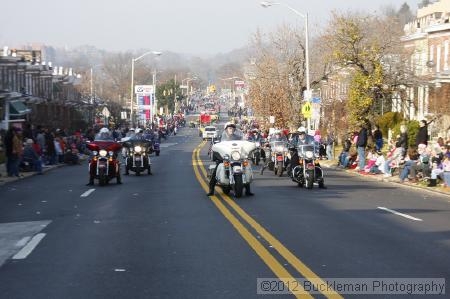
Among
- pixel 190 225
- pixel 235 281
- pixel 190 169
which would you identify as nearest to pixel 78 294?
pixel 235 281

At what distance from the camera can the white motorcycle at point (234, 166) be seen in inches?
768

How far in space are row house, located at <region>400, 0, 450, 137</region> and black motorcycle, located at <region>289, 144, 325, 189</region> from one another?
17785mm

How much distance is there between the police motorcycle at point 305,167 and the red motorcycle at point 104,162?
18.5 ft

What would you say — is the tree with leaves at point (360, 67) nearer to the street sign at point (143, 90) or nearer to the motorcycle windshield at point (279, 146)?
the motorcycle windshield at point (279, 146)

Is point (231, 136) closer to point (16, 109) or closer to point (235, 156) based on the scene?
point (235, 156)

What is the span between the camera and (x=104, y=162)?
24094 mm

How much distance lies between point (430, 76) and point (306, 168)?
2608 centimetres

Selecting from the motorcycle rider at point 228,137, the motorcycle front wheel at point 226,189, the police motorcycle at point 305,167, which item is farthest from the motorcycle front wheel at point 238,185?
the police motorcycle at point 305,167

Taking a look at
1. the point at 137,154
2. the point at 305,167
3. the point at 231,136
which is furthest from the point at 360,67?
the point at 231,136

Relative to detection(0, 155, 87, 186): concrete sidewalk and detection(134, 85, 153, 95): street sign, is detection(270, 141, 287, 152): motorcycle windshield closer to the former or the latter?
detection(0, 155, 87, 186): concrete sidewalk

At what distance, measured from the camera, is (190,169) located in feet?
109

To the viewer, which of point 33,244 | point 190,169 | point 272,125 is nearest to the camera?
point 33,244

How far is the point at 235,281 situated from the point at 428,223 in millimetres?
6941

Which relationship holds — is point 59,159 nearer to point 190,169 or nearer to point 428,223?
point 190,169
